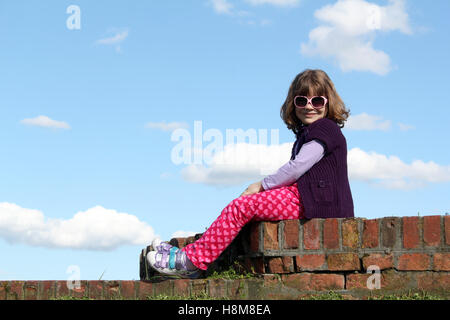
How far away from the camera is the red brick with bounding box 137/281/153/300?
15.8ft

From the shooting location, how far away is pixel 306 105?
16.9 feet

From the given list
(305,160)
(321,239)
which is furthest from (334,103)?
(321,239)

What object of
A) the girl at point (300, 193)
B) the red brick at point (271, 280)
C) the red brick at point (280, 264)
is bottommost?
the red brick at point (271, 280)

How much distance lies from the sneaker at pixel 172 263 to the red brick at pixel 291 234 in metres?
0.81

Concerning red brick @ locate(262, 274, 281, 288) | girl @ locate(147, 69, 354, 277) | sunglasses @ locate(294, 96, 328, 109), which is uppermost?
sunglasses @ locate(294, 96, 328, 109)

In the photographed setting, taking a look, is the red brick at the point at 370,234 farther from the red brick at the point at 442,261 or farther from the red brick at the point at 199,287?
A: the red brick at the point at 199,287

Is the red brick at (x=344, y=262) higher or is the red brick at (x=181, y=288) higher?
the red brick at (x=344, y=262)

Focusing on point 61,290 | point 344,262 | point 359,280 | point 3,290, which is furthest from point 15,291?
point 359,280

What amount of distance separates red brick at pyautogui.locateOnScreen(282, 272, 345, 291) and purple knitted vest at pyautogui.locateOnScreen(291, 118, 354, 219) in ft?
1.51

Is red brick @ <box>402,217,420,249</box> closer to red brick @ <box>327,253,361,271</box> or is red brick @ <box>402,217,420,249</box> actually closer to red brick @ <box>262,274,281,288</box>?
red brick @ <box>327,253,361,271</box>

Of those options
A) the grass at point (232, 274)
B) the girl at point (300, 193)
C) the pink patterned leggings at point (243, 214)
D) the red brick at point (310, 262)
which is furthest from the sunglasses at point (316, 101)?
the grass at point (232, 274)

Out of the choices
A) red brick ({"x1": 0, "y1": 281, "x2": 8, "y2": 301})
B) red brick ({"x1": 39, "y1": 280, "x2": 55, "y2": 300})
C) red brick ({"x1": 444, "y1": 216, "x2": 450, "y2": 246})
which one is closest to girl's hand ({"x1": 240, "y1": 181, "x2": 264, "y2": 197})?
red brick ({"x1": 444, "y1": 216, "x2": 450, "y2": 246})

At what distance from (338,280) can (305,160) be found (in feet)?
3.18

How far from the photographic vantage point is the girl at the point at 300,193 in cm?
483
